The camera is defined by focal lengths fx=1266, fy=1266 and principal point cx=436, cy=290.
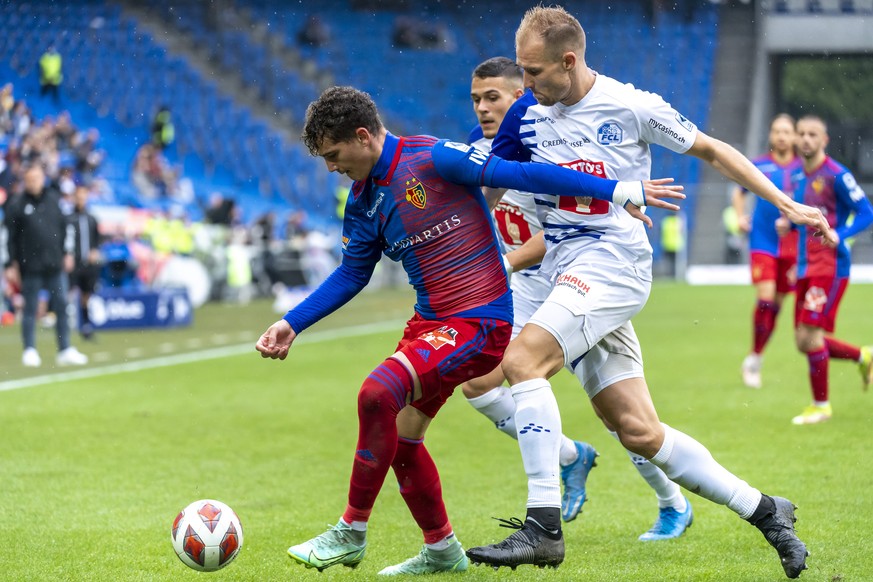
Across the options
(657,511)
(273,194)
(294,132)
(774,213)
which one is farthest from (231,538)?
(294,132)

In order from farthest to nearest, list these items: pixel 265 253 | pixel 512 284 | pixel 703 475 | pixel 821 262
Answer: pixel 265 253, pixel 821 262, pixel 512 284, pixel 703 475

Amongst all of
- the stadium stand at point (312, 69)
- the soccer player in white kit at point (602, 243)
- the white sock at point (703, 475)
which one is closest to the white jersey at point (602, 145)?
the soccer player in white kit at point (602, 243)

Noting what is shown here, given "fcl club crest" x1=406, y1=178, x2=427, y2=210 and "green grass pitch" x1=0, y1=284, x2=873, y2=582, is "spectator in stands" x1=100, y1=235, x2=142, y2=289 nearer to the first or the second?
"green grass pitch" x1=0, y1=284, x2=873, y2=582

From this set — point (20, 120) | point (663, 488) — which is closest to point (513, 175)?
point (663, 488)

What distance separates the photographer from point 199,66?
30094 millimetres

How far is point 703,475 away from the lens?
4910 millimetres

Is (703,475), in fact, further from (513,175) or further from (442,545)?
(513,175)

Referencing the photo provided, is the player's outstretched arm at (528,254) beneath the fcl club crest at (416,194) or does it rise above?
beneath

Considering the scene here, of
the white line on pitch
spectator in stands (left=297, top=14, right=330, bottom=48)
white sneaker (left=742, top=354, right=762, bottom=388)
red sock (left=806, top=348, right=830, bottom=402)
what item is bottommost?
the white line on pitch

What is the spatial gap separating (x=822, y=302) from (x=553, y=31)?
516 cm

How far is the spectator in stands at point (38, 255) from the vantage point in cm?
1399

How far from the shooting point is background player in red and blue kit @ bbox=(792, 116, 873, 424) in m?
9.13

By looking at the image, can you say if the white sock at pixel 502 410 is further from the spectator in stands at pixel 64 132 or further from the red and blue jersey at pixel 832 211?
the spectator in stands at pixel 64 132

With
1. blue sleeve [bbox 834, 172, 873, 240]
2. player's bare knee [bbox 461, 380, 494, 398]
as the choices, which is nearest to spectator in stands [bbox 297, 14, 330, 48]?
blue sleeve [bbox 834, 172, 873, 240]
